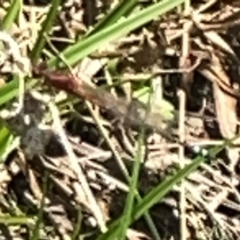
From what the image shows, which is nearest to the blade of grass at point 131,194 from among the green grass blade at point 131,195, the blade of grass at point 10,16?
the green grass blade at point 131,195

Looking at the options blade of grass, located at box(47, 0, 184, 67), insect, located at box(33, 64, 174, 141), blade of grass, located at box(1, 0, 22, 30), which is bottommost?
insect, located at box(33, 64, 174, 141)

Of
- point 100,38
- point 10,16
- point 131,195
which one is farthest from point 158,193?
point 10,16

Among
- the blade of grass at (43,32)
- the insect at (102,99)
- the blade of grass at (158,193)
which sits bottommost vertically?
the blade of grass at (158,193)

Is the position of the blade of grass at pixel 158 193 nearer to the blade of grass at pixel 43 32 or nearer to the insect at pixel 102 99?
the insect at pixel 102 99

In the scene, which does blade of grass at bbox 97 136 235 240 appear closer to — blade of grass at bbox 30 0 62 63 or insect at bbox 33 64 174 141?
insect at bbox 33 64 174 141

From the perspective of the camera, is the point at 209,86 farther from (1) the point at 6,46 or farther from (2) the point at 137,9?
(1) the point at 6,46

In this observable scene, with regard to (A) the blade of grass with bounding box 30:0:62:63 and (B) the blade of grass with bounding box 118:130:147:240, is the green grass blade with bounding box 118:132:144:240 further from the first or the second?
(A) the blade of grass with bounding box 30:0:62:63

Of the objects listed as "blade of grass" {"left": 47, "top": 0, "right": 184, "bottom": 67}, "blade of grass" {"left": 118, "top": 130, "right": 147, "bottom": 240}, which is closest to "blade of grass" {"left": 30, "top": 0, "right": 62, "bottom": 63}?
"blade of grass" {"left": 47, "top": 0, "right": 184, "bottom": 67}

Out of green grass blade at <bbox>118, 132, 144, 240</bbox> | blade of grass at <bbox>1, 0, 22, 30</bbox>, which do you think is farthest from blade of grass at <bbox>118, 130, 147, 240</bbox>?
blade of grass at <bbox>1, 0, 22, 30</bbox>

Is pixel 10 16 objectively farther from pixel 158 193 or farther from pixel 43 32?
pixel 158 193

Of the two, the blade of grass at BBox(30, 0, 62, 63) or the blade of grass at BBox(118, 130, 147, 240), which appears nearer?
the blade of grass at BBox(118, 130, 147, 240)

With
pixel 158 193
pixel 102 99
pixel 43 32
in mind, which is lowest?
pixel 158 193

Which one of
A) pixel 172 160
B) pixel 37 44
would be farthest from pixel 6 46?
pixel 172 160

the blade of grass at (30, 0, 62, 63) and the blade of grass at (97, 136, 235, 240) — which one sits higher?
the blade of grass at (30, 0, 62, 63)
